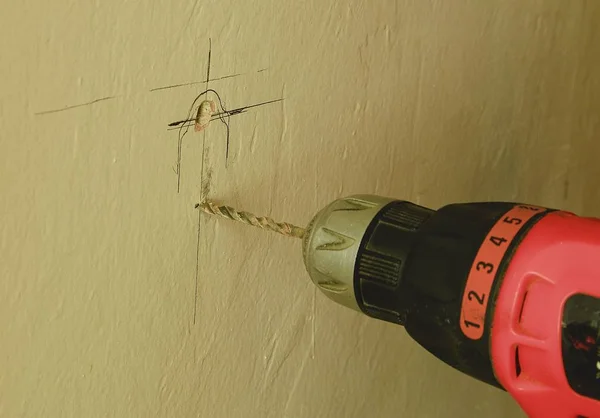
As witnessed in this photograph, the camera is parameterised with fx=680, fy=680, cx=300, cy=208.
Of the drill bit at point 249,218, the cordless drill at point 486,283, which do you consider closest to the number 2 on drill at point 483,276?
the cordless drill at point 486,283

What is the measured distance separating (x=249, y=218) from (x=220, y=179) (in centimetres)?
3

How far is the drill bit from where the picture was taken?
14.5 inches

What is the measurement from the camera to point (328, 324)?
1.58 ft

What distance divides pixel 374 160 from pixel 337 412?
189 mm

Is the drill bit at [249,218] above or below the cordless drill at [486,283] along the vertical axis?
above

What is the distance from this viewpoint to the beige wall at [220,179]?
289mm

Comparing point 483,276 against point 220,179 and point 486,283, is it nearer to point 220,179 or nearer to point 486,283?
point 486,283

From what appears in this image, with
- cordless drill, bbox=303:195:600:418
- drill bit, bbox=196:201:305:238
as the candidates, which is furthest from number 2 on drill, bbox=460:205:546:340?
drill bit, bbox=196:201:305:238

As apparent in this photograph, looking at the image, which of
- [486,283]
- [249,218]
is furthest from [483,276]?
[249,218]

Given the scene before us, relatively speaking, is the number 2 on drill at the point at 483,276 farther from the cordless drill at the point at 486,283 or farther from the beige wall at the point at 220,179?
the beige wall at the point at 220,179

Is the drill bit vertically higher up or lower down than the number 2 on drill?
higher up

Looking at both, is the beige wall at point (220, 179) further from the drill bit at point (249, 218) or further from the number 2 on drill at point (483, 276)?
the number 2 on drill at point (483, 276)

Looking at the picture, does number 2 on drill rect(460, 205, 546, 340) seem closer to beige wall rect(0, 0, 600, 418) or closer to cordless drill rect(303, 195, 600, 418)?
cordless drill rect(303, 195, 600, 418)

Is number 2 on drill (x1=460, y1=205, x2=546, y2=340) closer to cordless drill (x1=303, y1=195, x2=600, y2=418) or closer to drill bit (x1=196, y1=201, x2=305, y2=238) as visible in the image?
cordless drill (x1=303, y1=195, x2=600, y2=418)
